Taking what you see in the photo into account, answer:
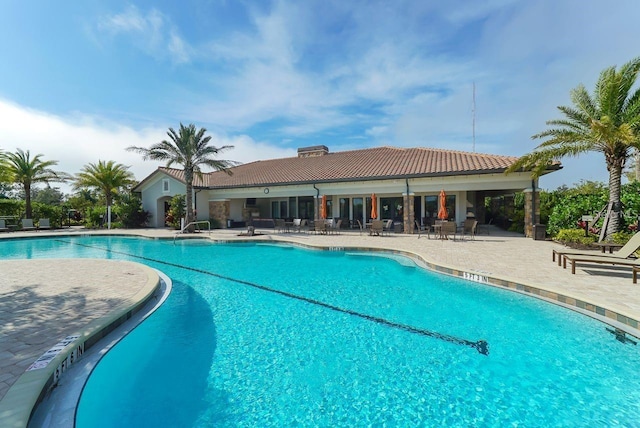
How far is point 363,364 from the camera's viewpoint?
4.50 metres

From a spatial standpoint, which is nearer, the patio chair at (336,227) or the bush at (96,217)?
the patio chair at (336,227)

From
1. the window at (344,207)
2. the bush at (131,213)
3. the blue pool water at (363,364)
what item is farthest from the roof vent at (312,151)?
the blue pool water at (363,364)

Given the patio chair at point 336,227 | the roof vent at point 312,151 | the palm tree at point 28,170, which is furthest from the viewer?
the roof vent at point 312,151

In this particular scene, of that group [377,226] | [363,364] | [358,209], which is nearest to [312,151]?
[358,209]

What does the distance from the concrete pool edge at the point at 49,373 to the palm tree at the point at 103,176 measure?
85.1 feet

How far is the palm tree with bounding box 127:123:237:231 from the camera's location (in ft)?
66.7

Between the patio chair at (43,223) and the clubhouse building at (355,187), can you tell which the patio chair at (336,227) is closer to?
the clubhouse building at (355,187)

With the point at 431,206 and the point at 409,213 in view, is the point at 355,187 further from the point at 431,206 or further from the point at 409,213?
the point at 431,206

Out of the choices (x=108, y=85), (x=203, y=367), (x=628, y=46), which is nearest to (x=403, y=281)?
(x=203, y=367)

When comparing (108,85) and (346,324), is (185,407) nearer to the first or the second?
(346,324)

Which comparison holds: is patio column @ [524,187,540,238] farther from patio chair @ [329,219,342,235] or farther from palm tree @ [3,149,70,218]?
palm tree @ [3,149,70,218]

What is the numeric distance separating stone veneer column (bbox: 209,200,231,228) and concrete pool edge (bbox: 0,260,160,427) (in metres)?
20.3

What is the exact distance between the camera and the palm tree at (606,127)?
11086mm

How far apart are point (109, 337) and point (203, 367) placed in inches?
70.1
